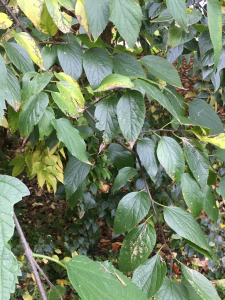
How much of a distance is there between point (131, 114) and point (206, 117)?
56cm

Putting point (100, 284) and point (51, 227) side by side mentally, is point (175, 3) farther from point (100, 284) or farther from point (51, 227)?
point (51, 227)

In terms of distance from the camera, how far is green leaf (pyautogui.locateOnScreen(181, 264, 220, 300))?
24.2 inches

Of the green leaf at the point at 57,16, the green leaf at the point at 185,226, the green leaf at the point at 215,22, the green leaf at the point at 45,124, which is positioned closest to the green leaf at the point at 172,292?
the green leaf at the point at 185,226

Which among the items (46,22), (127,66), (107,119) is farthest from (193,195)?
(46,22)

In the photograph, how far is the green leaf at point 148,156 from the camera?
2.44 ft

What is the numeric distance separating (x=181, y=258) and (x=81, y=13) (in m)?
2.14

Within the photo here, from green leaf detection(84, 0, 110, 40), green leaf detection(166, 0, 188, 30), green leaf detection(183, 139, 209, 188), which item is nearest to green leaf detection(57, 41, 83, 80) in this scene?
green leaf detection(84, 0, 110, 40)

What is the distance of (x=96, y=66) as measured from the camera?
71 centimetres

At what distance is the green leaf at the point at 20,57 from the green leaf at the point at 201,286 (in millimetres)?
704

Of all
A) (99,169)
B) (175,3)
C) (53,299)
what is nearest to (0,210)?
(53,299)

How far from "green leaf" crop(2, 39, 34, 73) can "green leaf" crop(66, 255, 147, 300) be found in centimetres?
49

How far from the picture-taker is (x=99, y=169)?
1.17 meters

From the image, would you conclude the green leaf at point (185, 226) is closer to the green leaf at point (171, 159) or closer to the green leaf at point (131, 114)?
the green leaf at point (171, 159)

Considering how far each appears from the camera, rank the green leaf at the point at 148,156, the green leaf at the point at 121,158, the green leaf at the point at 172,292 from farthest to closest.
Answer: the green leaf at the point at 121,158, the green leaf at the point at 148,156, the green leaf at the point at 172,292
